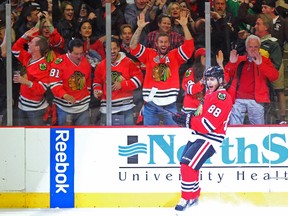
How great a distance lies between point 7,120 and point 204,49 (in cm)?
211

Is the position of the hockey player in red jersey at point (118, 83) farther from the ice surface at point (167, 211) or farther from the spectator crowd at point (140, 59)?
the ice surface at point (167, 211)

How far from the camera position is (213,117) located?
725cm

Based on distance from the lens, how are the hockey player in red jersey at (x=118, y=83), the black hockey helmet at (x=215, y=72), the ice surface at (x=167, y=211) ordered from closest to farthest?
the black hockey helmet at (x=215, y=72) < the ice surface at (x=167, y=211) < the hockey player in red jersey at (x=118, y=83)

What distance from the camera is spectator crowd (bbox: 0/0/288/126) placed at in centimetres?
794

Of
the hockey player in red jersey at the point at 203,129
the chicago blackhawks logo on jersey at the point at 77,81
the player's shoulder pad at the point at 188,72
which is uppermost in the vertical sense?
the player's shoulder pad at the point at 188,72

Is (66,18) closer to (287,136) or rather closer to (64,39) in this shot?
(64,39)

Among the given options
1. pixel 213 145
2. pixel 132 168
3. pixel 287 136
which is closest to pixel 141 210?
pixel 132 168

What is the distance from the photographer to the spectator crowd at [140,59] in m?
7.94

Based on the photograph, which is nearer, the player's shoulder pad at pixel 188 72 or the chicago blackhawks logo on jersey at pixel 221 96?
the chicago blackhawks logo on jersey at pixel 221 96

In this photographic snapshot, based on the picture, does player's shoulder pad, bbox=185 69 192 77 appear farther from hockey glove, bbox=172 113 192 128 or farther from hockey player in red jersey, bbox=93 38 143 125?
hockey glove, bbox=172 113 192 128

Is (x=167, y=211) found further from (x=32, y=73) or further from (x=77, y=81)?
(x=32, y=73)

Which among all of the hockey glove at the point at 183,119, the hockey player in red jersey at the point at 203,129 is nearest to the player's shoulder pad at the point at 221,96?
the hockey player in red jersey at the point at 203,129

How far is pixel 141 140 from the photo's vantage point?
797 centimetres

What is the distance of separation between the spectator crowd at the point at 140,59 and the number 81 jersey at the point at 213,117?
60 centimetres
